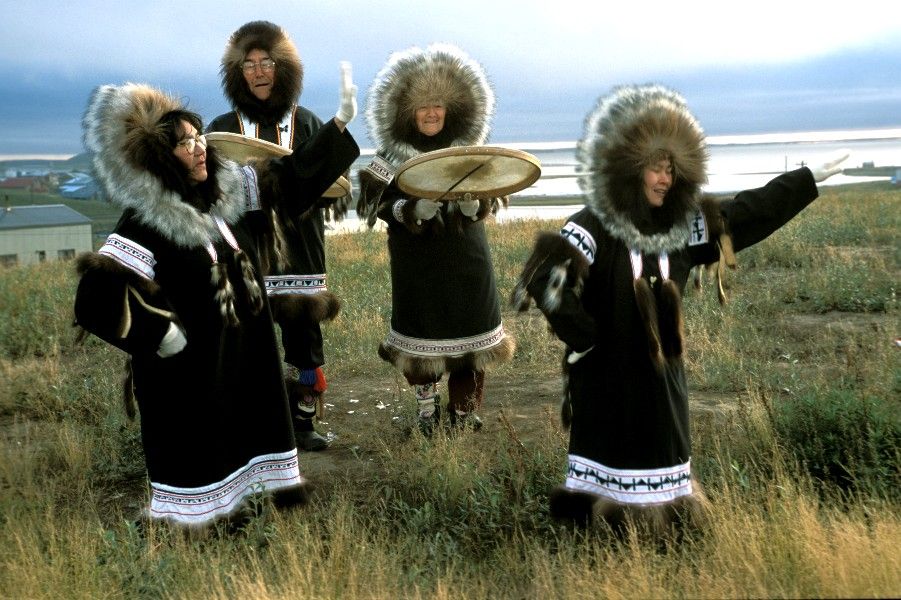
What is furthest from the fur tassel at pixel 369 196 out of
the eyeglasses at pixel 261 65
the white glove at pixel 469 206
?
the eyeglasses at pixel 261 65

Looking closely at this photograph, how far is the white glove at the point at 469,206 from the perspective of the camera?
605 cm

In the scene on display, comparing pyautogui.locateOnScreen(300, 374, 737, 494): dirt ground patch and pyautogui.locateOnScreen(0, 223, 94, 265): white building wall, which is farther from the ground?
pyautogui.locateOnScreen(300, 374, 737, 494): dirt ground patch

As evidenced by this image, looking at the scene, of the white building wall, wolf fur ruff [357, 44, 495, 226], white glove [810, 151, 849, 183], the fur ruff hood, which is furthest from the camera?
the white building wall

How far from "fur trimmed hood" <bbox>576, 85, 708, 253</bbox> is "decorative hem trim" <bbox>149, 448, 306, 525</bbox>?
182cm

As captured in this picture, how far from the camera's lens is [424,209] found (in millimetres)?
6004

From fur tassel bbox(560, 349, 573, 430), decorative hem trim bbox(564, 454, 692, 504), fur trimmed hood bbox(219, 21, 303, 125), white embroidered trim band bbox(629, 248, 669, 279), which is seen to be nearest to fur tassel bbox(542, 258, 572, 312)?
white embroidered trim band bbox(629, 248, 669, 279)

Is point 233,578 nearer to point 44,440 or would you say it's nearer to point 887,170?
point 44,440

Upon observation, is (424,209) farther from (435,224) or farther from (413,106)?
(413,106)

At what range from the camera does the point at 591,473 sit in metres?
4.46

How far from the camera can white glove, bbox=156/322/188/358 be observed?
14.5 ft

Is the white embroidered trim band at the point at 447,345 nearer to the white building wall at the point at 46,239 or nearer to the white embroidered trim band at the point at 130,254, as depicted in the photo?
the white embroidered trim band at the point at 130,254

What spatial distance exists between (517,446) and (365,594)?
1528 millimetres

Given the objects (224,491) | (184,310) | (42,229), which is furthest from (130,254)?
(42,229)

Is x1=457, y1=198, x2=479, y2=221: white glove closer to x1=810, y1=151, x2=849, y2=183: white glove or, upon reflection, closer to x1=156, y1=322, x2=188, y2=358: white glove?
x1=810, y1=151, x2=849, y2=183: white glove
